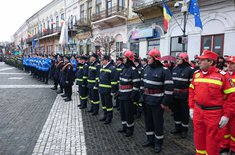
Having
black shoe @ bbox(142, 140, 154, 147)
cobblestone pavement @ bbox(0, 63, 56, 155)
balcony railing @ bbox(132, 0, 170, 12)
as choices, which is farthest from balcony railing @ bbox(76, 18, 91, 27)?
black shoe @ bbox(142, 140, 154, 147)

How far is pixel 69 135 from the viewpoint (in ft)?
17.1

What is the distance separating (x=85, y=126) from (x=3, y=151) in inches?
86.7

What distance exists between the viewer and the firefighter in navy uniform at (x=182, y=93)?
531cm

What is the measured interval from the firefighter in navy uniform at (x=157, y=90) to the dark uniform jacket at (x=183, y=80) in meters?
1.10

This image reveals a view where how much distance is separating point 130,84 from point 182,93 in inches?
53.7

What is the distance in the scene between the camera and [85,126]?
5.94m

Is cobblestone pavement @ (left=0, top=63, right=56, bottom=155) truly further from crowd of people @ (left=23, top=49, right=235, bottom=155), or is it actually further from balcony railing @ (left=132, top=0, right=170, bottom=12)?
balcony railing @ (left=132, top=0, right=170, bottom=12)

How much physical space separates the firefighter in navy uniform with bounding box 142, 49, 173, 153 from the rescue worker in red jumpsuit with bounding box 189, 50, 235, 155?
83cm

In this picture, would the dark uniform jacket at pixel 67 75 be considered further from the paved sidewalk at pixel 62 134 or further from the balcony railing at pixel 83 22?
the balcony railing at pixel 83 22

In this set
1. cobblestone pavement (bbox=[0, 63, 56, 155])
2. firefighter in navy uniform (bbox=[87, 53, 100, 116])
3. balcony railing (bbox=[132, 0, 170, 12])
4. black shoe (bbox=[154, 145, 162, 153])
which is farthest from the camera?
balcony railing (bbox=[132, 0, 170, 12])

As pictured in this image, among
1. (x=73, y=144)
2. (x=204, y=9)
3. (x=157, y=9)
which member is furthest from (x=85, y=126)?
(x=157, y=9)

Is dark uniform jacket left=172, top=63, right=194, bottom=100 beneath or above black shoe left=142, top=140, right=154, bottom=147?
above

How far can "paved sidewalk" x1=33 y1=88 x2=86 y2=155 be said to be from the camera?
A: 14.5ft

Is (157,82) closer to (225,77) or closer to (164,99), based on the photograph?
(164,99)
